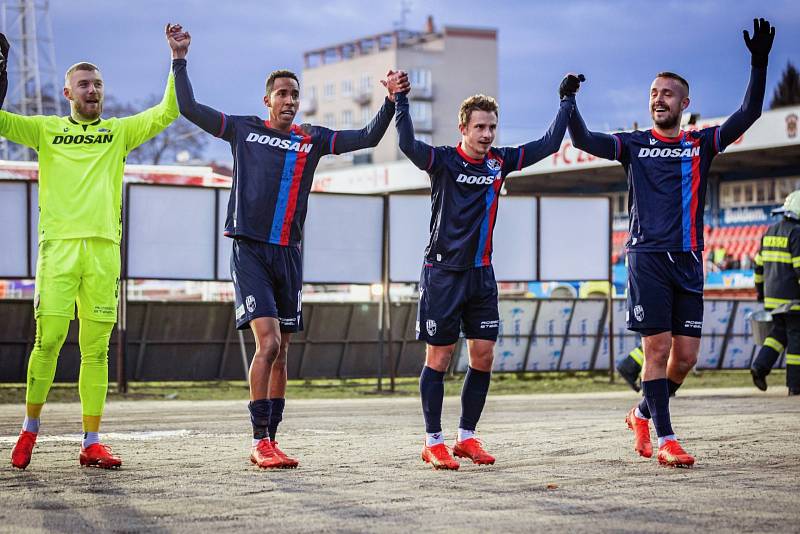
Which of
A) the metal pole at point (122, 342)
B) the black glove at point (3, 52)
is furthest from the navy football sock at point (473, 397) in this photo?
the metal pole at point (122, 342)

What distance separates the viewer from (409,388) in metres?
18.3

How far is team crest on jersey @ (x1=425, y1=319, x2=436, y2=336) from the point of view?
798 centimetres

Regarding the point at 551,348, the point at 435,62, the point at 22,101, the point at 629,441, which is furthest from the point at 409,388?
the point at 435,62

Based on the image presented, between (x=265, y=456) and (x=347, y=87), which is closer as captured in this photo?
(x=265, y=456)

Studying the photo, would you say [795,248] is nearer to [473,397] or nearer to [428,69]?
[473,397]

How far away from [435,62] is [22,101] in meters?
60.5

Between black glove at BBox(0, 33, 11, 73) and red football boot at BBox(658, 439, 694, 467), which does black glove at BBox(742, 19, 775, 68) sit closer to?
red football boot at BBox(658, 439, 694, 467)

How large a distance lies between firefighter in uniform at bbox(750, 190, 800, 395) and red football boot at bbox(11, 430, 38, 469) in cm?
1022

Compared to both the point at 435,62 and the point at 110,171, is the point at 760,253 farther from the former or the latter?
the point at 435,62


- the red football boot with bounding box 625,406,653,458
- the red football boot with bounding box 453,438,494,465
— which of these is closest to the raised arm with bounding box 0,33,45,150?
the red football boot with bounding box 453,438,494,465

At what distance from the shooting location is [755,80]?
830 cm

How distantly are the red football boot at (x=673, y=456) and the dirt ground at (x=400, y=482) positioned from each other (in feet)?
0.24

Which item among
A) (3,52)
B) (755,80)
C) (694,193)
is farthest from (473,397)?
(3,52)

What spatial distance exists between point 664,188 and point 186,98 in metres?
3.09
